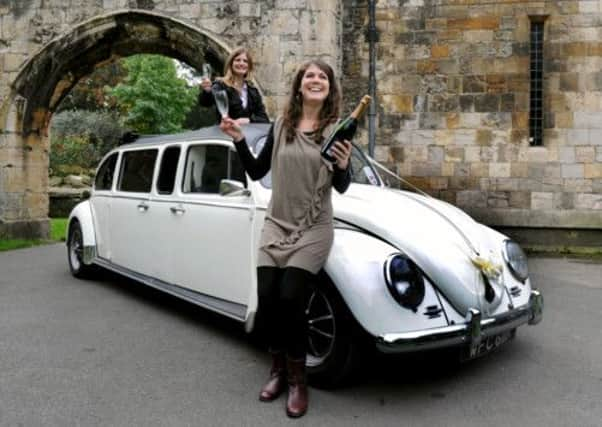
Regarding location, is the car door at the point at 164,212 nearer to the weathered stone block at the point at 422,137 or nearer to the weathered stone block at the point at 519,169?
the weathered stone block at the point at 422,137

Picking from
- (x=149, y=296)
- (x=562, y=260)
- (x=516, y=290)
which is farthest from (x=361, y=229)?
(x=562, y=260)

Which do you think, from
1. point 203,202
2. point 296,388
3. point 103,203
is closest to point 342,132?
point 296,388

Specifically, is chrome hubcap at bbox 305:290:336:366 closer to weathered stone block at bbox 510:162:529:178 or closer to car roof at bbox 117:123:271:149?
car roof at bbox 117:123:271:149

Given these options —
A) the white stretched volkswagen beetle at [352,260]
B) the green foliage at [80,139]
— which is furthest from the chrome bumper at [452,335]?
the green foliage at [80,139]

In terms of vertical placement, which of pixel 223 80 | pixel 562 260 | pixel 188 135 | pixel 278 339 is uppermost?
pixel 223 80

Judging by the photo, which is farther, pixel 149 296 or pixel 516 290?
pixel 149 296

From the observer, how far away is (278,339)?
3.21 m

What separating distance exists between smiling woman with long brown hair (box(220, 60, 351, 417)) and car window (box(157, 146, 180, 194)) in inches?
78.2

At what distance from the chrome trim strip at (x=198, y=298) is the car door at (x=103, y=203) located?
2.02 feet

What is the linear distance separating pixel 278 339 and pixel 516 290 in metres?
1.60

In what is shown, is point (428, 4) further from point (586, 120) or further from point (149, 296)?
point (149, 296)

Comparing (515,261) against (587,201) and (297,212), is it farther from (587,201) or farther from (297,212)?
(587,201)

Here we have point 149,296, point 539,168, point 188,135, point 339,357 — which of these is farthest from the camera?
point 539,168

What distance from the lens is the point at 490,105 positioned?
9.52m
